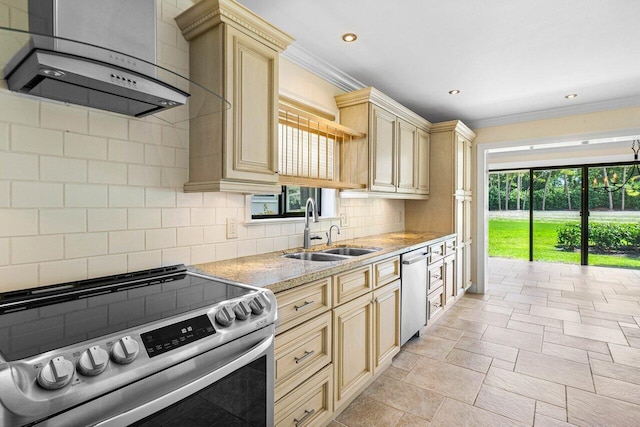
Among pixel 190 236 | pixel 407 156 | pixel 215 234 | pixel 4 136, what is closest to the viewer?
pixel 4 136

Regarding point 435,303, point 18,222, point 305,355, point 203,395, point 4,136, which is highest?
point 4,136

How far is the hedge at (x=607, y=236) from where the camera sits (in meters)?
6.60

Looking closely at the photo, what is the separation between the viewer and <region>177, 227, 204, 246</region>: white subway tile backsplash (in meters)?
1.87

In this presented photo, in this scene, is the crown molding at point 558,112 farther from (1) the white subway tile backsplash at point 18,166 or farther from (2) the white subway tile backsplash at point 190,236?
(1) the white subway tile backsplash at point 18,166

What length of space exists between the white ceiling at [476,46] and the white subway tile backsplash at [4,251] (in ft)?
5.85

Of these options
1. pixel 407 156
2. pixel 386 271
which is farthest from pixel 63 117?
pixel 407 156

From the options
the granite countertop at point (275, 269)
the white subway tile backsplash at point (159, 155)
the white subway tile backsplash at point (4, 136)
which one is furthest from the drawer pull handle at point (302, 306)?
the white subway tile backsplash at point (4, 136)

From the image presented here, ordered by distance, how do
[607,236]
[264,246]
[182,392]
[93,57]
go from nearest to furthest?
[182,392] → [93,57] → [264,246] → [607,236]

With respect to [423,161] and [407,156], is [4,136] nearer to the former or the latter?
[407,156]

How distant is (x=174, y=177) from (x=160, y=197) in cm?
14

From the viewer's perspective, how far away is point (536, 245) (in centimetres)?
757

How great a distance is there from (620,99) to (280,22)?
4142mm

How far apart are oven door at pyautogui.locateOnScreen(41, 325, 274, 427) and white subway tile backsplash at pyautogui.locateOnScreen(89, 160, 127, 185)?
1.00 metres

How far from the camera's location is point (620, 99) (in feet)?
12.9
